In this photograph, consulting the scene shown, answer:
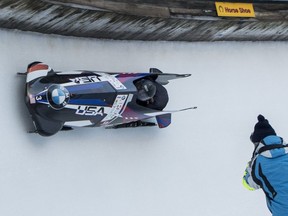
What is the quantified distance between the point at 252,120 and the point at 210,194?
1.17m

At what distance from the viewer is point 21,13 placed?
15.1 feet

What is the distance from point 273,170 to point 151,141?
91.8 inches

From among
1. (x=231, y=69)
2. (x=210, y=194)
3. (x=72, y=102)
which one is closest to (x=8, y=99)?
(x=72, y=102)

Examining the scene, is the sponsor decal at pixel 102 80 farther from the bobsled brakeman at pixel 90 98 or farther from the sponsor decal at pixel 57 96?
the sponsor decal at pixel 57 96

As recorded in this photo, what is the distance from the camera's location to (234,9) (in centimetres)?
662

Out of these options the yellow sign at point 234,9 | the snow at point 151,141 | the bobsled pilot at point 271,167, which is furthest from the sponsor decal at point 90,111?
the yellow sign at point 234,9

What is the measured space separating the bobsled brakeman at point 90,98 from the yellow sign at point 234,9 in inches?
43.6

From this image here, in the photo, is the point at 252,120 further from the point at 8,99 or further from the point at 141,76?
the point at 8,99

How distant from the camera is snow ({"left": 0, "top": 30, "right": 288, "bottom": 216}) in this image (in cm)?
480

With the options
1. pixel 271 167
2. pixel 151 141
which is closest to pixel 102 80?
pixel 151 141

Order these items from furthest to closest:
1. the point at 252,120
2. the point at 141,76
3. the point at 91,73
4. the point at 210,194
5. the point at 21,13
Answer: the point at 252,120
the point at 210,194
the point at 141,76
the point at 91,73
the point at 21,13

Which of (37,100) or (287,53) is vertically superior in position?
(287,53)

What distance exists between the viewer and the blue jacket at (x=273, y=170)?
381 centimetres

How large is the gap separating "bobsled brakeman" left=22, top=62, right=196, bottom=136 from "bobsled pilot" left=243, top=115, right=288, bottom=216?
1.50 m
